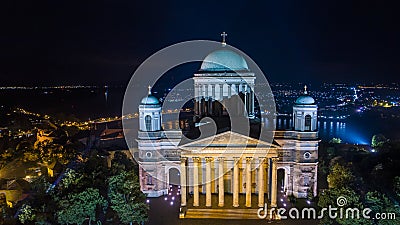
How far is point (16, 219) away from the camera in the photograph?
2769cm

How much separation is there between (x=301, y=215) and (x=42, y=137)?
154 ft

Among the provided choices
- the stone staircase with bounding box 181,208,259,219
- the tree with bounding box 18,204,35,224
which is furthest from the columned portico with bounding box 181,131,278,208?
the tree with bounding box 18,204,35,224

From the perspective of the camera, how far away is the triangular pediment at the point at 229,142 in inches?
1238

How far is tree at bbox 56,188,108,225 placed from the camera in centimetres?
2500

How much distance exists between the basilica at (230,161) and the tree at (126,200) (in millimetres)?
5179

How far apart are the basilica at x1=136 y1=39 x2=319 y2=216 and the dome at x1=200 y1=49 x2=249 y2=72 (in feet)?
3.16

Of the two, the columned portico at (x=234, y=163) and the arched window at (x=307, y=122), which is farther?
the arched window at (x=307, y=122)

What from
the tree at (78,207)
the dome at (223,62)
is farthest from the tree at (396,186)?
the tree at (78,207)

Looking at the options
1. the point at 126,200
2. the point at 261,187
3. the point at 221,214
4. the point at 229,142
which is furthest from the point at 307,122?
the point at 126,200

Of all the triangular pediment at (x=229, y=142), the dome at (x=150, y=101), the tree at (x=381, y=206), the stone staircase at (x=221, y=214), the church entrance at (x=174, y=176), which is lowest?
the stone staircase at (x=221, y=214)

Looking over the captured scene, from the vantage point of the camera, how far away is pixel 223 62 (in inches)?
1629

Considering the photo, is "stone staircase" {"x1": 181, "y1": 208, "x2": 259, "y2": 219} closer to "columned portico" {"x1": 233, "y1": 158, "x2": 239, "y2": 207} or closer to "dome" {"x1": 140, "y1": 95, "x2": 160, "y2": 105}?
"columned portico" {"x1": 233, "y1": 158, "x2": 239, "y2": 207}

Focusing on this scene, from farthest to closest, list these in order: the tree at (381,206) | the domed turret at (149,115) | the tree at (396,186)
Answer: the domed turret at (149,115) < the tree at (396,186) < the tree at (381,206)

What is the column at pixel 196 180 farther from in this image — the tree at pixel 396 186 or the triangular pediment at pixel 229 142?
the tree at pixel 396 186
